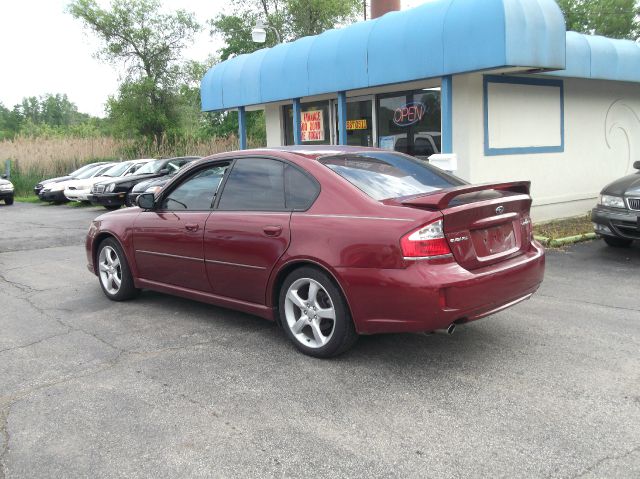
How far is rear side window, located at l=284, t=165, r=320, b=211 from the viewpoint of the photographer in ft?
14.7

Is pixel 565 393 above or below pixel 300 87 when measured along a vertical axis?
below

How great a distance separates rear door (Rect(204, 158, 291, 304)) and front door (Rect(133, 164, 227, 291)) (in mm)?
164

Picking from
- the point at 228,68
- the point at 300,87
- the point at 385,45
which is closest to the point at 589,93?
the point at 385,45

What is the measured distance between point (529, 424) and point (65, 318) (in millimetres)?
4395

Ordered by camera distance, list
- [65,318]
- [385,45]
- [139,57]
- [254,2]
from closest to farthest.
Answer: [65,318], [385,45], [139,57], [254,2]

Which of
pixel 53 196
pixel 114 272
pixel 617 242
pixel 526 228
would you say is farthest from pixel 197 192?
pixel 53 196

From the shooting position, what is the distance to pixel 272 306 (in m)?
4.65

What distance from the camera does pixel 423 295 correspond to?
3771mm

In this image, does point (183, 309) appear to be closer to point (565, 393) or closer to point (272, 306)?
point (272, 306)

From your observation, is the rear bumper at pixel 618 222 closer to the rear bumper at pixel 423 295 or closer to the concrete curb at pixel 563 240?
the concrete curb at pixel 563 240

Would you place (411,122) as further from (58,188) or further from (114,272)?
(58,188)

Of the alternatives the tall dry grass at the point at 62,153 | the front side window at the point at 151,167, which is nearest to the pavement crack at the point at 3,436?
the front side window at the point at 151,167

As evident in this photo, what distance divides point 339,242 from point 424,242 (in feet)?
1.99

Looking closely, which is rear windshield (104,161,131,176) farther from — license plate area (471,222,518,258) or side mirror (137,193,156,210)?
license plate area (471,222,518,258)
